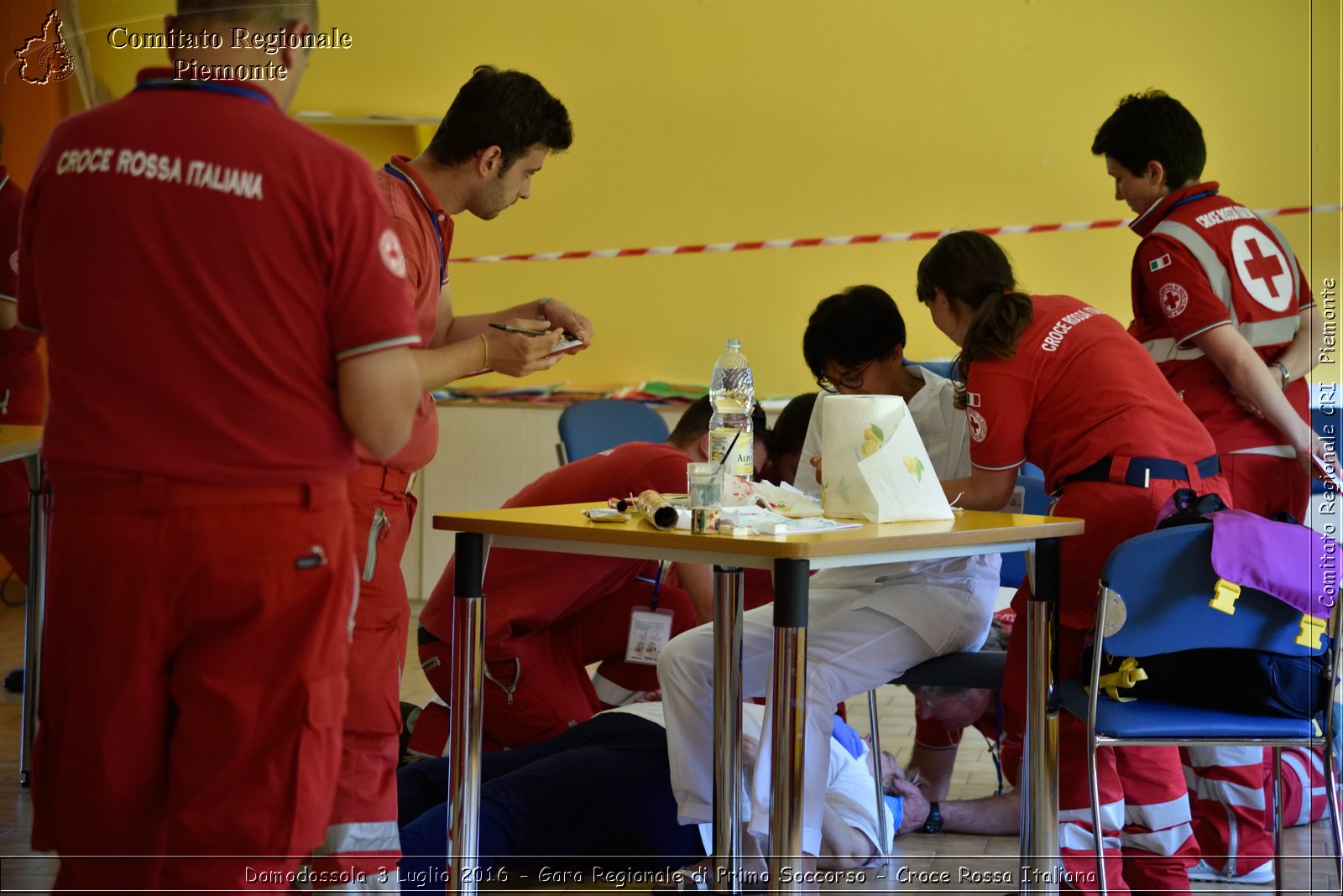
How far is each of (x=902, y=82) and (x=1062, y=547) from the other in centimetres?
369

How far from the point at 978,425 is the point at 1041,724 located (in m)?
0.54

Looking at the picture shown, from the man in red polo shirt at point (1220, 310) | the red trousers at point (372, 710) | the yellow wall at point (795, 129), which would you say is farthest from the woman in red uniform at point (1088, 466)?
the yellow wall at point (795, 129)

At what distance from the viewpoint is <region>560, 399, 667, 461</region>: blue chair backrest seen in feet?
13.8

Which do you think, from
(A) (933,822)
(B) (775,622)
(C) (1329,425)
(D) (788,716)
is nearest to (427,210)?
(B) (775,622)

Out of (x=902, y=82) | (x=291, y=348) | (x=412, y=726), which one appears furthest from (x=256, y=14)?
(x=902, y=82)

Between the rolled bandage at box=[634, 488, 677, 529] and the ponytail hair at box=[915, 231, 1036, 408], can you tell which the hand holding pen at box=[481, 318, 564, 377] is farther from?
the ponytail hair at box=[915, 231, 1036, 408]

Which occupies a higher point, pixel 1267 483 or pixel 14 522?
pixel 1267 483

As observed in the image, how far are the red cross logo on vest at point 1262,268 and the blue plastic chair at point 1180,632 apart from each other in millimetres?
956

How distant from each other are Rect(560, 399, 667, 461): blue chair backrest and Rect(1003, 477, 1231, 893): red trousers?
6.84ft

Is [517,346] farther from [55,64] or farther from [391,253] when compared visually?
[55,64]

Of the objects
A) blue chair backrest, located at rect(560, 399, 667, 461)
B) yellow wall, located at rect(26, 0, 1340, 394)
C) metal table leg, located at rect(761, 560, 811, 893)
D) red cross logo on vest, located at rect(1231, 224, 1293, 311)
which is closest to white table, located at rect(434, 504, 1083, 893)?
metal table leg, located at rect(761, 560, 811, 893)

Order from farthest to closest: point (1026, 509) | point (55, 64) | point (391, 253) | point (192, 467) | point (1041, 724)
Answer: point (1026, 509)
point (55, 64)
point (1041, 724)
point (391, 253)
point (192, 467)

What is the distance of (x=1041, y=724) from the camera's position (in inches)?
81.4

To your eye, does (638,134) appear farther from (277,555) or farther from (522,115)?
(277,555)
